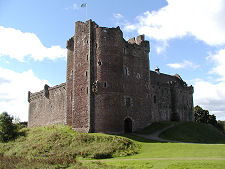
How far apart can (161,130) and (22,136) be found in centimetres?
2207

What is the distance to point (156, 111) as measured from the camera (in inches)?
1941

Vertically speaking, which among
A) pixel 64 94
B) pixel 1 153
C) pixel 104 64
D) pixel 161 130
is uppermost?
pixel 104 64

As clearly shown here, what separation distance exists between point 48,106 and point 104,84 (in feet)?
63.7

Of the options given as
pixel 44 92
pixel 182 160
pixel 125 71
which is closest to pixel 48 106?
pixel 44 92

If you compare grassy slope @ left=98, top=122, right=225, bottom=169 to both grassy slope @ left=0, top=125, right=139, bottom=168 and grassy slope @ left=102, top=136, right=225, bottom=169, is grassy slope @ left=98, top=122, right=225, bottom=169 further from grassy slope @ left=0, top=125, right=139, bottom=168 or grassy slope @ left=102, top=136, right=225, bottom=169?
grassy slope @ left=0, top=125, right=139, bottom=168

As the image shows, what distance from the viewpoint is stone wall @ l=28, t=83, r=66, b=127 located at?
43.1 m

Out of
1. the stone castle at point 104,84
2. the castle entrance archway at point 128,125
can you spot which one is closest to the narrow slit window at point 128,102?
the stone castle at point 104,84

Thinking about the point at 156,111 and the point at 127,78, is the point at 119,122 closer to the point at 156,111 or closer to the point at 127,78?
the point at 127,78

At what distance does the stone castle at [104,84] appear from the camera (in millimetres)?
32906

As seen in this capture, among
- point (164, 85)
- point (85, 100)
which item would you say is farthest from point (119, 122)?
point (164, 85)

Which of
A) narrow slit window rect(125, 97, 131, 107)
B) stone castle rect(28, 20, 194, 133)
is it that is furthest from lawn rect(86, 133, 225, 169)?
narrow slit window rect(125, 97, 131, 107)

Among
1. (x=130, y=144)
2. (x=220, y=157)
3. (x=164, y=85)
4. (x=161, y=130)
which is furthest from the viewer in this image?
(x=164, y=85)

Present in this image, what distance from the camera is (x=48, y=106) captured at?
48219mm

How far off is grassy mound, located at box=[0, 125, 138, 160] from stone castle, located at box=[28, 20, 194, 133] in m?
3.76
